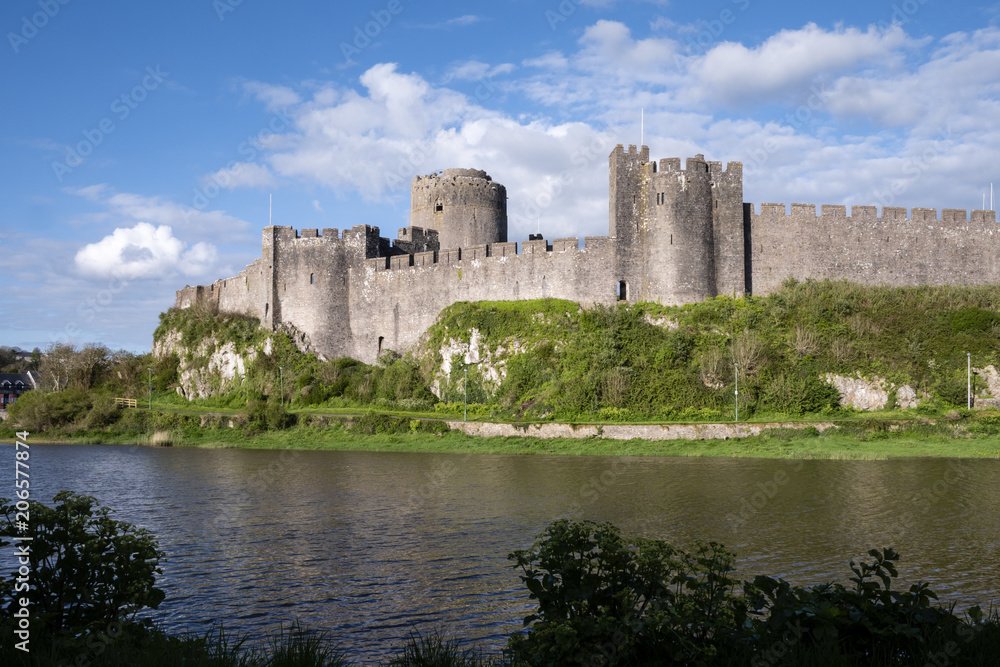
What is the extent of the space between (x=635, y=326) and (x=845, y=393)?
8405mm

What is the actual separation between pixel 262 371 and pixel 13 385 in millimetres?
38234

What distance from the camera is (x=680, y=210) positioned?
3197 cm

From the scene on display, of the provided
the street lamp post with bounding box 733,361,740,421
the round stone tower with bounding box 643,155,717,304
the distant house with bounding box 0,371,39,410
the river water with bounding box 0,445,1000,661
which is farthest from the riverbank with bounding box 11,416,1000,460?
the distant house with bounding box 0,371,39,410

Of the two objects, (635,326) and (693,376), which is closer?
(693,376)

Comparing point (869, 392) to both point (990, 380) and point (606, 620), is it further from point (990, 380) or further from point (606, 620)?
point (606, 620)

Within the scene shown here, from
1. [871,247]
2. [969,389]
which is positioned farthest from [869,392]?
[871,247]

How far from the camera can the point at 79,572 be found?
564 centimetres

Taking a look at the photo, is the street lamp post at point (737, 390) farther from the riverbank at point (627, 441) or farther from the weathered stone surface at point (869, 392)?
the weathered stone surface at point (869, 392)

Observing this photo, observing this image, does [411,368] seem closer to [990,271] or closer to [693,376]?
[693,376]

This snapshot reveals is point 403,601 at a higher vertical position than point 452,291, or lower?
lower

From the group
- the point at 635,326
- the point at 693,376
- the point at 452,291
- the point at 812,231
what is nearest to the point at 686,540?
the point at 693,376

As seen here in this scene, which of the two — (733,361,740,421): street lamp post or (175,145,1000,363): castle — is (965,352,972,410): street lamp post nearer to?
(175,145,1000,363): castle

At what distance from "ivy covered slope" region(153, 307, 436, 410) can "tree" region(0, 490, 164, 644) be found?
29.0m

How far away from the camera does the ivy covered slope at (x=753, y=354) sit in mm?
27766
